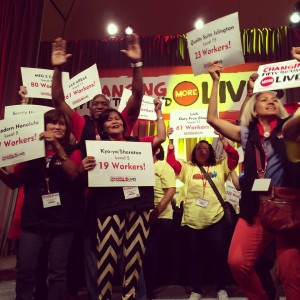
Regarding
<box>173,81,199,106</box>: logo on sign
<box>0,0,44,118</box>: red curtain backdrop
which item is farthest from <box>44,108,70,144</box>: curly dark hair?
<box>173,81,199,106</box>: logo on sign

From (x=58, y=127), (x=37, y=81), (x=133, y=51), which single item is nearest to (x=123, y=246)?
(x=58, y=127)

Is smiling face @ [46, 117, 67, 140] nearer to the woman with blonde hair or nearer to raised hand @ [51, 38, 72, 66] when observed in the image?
raised hand @ [51, 38, 72, 66]

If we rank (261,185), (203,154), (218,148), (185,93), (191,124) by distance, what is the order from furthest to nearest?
(185,93), (218,148), (191,124), (203,154), (261,185)

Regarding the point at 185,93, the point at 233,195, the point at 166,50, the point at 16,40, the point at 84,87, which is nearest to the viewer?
the point at 84,87

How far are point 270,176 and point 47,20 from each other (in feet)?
22.6

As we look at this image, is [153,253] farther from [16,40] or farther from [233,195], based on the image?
[16,40]

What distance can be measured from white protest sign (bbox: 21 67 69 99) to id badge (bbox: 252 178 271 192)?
90.9 inches

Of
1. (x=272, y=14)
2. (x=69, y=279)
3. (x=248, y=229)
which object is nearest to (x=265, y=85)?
(x=248, y=229)

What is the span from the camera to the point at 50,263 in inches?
92.7

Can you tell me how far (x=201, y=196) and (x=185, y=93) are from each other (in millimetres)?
4325

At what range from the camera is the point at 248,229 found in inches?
86.5

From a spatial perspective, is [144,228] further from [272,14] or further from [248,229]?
[272,14]

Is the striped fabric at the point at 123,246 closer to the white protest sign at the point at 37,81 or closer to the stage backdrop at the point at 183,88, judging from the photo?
the white protest sign at the point at 37,81

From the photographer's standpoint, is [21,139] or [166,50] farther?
[166,50]
